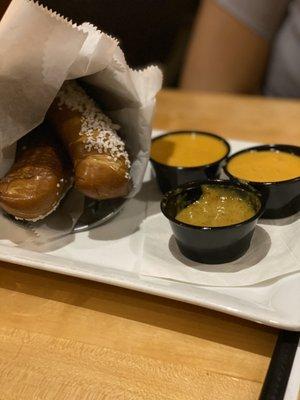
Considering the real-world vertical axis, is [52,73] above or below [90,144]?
above

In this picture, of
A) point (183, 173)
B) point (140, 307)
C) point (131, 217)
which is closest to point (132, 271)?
point (140, 307)

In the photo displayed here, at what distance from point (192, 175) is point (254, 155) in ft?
0.48

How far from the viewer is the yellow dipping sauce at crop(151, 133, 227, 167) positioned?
4.05 ft

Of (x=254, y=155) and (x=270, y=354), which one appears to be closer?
(x=270, y=354)

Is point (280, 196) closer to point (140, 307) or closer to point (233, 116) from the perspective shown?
point (140, 307)

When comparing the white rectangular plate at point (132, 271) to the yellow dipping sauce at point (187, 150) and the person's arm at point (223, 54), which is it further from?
the person's arm at point (223, 54)

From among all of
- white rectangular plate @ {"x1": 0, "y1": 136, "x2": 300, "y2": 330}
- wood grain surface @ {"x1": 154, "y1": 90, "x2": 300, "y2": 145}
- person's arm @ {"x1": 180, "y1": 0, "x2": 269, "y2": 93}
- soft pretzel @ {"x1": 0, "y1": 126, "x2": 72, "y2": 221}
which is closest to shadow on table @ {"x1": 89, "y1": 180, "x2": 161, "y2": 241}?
white rectangular plate @ {"x1": 0, "y1": 136, "x2": 300, "y2": 330}

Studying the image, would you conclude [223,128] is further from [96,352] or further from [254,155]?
[96,352]

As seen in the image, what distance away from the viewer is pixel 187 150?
1.28 m

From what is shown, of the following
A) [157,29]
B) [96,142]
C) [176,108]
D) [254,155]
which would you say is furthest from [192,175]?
→ [157,29]

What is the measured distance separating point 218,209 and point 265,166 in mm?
216

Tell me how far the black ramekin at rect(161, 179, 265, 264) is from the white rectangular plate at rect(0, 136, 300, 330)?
0.24 ft

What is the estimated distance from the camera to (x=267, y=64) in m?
2.12

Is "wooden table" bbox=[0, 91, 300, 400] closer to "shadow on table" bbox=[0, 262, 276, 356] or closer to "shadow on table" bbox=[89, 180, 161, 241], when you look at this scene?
"shadow on table" bbox=[0, 262, 276, 356]
